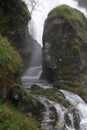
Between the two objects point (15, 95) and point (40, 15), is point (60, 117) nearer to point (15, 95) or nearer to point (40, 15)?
point (15, 95)

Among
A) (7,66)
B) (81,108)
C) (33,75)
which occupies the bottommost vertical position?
(33,75)

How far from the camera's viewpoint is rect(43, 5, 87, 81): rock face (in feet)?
94.4

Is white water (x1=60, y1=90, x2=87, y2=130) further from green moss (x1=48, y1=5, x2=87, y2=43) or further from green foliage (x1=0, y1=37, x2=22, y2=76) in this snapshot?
green moss (x1=48, y1=5, x2=87, y2=43)

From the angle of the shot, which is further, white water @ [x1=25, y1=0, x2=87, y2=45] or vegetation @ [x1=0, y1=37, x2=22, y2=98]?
white water @ [x1=25, y1=0, x2=87, y2=45]

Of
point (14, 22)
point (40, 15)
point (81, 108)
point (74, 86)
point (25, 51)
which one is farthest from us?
point (40, 15)

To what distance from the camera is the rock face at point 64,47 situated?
28.8 meters

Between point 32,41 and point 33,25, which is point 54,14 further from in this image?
point 33,25

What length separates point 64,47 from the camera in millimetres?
29141

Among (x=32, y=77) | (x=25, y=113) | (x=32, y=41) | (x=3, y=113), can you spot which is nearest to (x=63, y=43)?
(x=32, y=77)

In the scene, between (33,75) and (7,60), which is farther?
(33,75)

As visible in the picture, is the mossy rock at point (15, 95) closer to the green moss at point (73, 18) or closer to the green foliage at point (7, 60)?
the green foliage at point (7, 60)

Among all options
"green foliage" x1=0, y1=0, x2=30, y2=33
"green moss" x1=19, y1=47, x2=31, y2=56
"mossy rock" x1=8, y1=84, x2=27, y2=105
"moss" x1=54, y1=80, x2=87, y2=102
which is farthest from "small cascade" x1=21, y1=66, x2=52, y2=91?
"mossy rock" x1=8, y1=84, x2=27, y2=105

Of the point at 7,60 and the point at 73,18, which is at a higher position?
the point at 73,18

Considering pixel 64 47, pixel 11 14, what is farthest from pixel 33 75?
pixel 11 14
